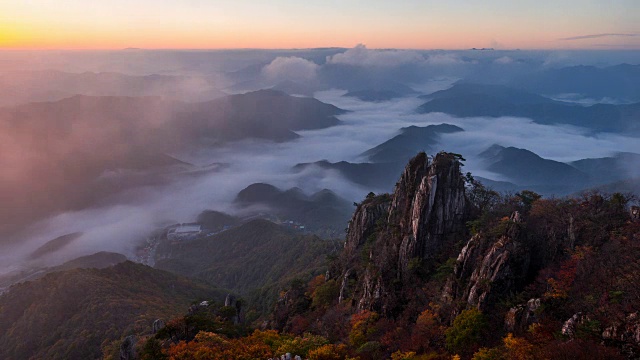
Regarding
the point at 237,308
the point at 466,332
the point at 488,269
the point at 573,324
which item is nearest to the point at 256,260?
the point at 237,308

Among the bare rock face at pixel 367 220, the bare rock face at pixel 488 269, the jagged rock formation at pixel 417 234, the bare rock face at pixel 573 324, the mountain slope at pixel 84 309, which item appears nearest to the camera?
the bare rock face at pixel 573 324

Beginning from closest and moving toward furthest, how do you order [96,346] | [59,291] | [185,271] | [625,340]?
[625,340] < [96,346] < [59,291] < [185,271]

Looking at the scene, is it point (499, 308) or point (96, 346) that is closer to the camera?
point (499, 308)

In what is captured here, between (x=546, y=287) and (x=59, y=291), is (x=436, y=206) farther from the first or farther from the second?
(x=59, y=291)

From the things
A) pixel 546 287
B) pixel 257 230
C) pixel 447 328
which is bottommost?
pixel 257 230

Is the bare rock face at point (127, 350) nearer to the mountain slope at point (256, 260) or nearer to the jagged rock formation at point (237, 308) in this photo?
the jagged rock formation at point (237, 308)

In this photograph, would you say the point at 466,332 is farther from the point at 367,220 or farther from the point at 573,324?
the point at 367,220

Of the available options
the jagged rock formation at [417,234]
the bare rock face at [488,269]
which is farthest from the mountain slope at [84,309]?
the bare rock face at [488,269]

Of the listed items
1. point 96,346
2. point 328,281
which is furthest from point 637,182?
point 96,346

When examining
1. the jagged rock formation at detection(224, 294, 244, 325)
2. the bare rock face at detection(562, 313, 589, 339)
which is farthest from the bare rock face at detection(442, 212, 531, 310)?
A: the jagged rock formation at detection(224, 294, 244, 325)
